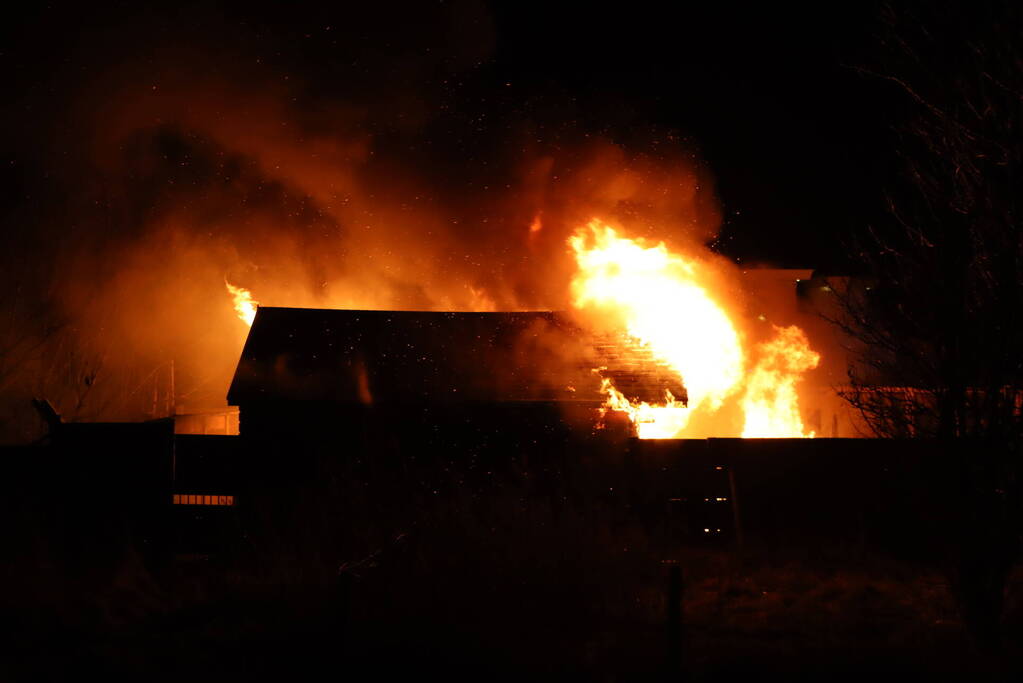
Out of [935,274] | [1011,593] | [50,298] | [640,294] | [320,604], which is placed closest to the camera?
[935,274]

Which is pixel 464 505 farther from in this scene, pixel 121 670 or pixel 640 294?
pixel 640 294

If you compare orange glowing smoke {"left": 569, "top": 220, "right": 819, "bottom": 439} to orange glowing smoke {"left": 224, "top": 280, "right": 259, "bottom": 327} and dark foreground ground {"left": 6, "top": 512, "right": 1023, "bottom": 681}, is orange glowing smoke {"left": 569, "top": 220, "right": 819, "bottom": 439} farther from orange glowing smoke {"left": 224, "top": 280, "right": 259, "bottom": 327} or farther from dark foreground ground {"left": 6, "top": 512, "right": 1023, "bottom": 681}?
orange glowing smoke {"left": 224, "top": 280, "right": 259, "bottom": 327}

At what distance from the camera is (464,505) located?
11398 mm

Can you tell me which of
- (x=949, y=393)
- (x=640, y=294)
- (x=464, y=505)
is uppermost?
(x=640, y=294)

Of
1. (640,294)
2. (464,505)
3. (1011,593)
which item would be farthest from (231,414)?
(1011,593)

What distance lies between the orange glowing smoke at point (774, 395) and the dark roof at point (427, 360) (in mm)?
9536

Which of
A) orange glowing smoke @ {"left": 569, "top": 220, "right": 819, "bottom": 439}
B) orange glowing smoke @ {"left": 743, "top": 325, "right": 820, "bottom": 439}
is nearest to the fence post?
orange glowing smoke @ {"left": 569, "top": 220, "right": 819, "bottom": 439}

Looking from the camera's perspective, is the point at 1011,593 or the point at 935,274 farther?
the point at 1011,593

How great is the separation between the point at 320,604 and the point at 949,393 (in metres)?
6.65

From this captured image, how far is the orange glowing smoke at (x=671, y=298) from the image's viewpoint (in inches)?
893

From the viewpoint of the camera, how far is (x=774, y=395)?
2664cm

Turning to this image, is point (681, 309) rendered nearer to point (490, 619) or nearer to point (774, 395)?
point (774, 395)

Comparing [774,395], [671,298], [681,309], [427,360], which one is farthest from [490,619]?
[774,395]

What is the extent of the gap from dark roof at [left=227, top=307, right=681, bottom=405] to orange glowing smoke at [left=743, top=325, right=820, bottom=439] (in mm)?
9536
